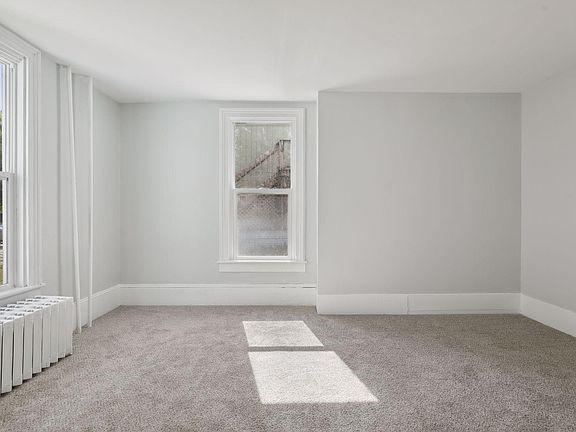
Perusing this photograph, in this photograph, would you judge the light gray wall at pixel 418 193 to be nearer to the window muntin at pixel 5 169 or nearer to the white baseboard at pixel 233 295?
the white baseboard at pixel 233 295

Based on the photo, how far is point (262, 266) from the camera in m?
5.15

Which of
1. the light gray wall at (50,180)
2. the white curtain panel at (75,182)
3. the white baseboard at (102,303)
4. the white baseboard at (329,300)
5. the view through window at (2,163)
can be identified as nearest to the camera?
the view through window at (2,163)

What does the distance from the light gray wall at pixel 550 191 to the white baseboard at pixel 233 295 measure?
2.47m

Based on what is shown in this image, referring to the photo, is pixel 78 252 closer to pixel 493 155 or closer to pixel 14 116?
pixel 14 116

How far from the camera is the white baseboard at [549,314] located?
155 inches

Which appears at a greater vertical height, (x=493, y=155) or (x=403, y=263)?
(x=493, y=155)

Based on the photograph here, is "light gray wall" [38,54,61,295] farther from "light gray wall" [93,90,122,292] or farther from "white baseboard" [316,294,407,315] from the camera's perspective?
"white baseboard" [316,294,407,315]

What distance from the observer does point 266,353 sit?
Answer: 3408 millimetres

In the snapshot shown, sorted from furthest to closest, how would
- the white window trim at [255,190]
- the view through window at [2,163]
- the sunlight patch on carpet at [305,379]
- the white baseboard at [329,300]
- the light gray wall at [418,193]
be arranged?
1. the white window trim at [255,190]
2. the light gray wall at [418,193]
3. the white baseboard at [329,300]
4. the view through window at [2,163]
5. the sunlight patch on carpet at [305,379]

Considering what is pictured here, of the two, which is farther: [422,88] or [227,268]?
[227,268]

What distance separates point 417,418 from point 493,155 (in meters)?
3.44

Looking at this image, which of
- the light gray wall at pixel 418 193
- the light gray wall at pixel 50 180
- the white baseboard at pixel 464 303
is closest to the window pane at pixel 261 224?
the light gray wall at pixel 418 193

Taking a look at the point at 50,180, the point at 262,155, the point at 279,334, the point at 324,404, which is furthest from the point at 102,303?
the point at 324,404

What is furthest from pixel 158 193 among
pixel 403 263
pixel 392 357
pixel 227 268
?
pixel 392 357
